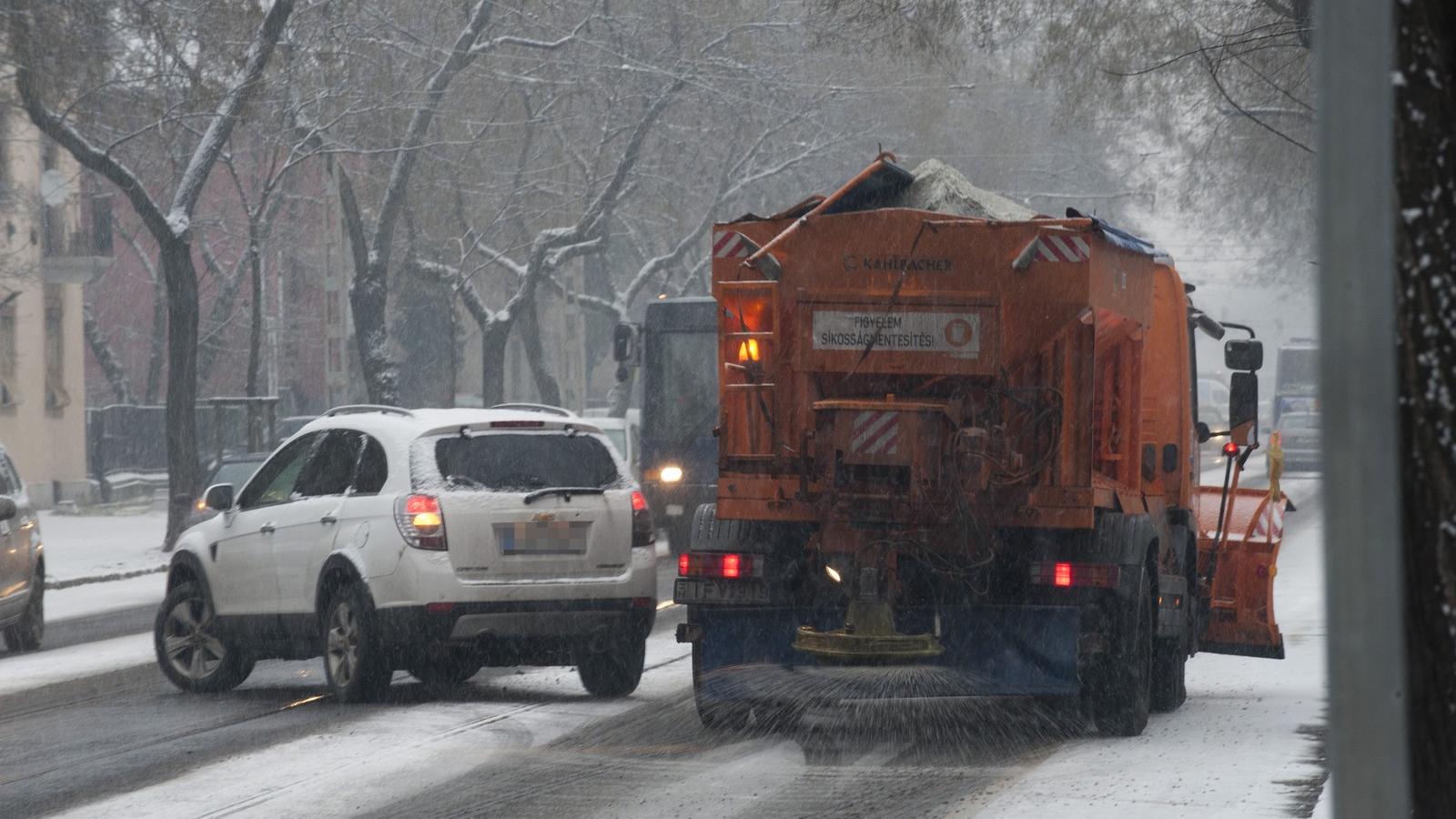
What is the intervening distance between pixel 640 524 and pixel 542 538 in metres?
0.68

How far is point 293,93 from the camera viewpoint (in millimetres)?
30688

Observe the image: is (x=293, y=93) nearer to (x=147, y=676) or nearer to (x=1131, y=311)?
(x=147, y=676)

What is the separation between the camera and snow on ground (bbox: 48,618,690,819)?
8.22m

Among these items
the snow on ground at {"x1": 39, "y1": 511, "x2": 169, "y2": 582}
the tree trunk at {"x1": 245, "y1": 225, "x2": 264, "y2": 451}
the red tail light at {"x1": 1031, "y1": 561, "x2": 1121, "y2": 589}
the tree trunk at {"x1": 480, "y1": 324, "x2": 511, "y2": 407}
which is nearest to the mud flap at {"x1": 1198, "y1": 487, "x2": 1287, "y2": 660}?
the red tail light at {"x1": 1031, "y1": 561, "x2": 1121, "y2": 589}

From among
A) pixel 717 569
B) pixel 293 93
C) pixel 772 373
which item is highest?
pixel 293 93

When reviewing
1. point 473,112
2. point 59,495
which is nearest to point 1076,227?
point 473,112

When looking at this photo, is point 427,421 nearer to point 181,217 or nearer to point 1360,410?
point 1360,410

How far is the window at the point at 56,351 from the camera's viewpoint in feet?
140

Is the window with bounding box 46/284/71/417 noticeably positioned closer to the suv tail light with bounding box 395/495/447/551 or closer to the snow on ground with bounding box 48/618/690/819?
the snow on ground with bounding box 48/618/690/819

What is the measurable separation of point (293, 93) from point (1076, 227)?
23.0 metres

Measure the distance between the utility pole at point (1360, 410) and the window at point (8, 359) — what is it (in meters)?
40.3

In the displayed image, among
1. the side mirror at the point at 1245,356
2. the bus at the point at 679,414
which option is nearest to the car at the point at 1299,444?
the bus at the point at 679,414

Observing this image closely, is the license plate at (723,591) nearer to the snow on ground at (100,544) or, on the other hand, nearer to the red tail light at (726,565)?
the red tail light at (726,565)

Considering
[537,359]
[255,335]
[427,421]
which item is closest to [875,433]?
[427,421]
